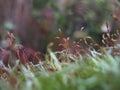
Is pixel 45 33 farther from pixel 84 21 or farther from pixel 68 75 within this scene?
pixel 68 75

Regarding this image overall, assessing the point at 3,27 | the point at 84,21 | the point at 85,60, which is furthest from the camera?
the point at 3,27

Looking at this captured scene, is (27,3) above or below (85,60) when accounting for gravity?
below

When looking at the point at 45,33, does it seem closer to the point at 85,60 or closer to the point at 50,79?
→ the point at 85,60

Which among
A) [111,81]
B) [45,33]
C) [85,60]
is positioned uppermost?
[111,81]

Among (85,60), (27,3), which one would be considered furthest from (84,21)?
(85,60)

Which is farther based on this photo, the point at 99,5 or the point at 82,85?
the point at 99,5

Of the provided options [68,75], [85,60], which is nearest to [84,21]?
[85,60]

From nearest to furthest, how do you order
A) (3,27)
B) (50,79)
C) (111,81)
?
(111,81) → (50,79) → (3,27)
